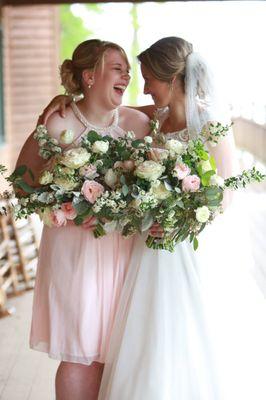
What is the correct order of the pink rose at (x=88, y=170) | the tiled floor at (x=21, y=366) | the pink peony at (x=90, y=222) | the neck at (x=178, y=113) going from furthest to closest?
1. the tiled floor at (x=21, y=366)
2. the neck at (x=178, y=113)
3. the pink peony at (x=90, y=222)
4. the pink rose at (x=88, y=170)

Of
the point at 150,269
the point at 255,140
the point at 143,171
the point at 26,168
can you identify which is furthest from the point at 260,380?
the point at 255,140

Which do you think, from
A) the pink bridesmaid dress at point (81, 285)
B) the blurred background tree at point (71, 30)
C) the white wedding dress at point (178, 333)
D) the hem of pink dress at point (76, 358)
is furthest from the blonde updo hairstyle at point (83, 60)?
the blurred background tree at point (71, 30)

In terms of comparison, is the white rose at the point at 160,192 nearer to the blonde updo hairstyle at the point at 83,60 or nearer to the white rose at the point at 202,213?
the white rose at the point at 202,213

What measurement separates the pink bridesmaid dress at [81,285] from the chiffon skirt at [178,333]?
64 mm

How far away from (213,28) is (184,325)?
12.4m

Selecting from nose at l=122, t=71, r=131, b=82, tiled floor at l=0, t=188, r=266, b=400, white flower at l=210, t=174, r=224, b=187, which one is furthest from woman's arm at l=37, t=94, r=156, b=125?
tiled floor at l=0, t=188, r=266, b=400

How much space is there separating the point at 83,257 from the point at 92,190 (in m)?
0.41

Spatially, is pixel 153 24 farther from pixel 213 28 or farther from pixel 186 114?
pixel 186 114

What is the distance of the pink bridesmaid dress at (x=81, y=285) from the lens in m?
2.96

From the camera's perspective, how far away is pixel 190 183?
2.63 m

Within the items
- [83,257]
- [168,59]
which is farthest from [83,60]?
[83,257]

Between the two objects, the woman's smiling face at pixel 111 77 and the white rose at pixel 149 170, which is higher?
the woman's smiling face at pixel 111 77

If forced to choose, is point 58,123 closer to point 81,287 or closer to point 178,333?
point 81,287

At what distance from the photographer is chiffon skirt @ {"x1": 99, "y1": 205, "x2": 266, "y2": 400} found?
2854 mm
